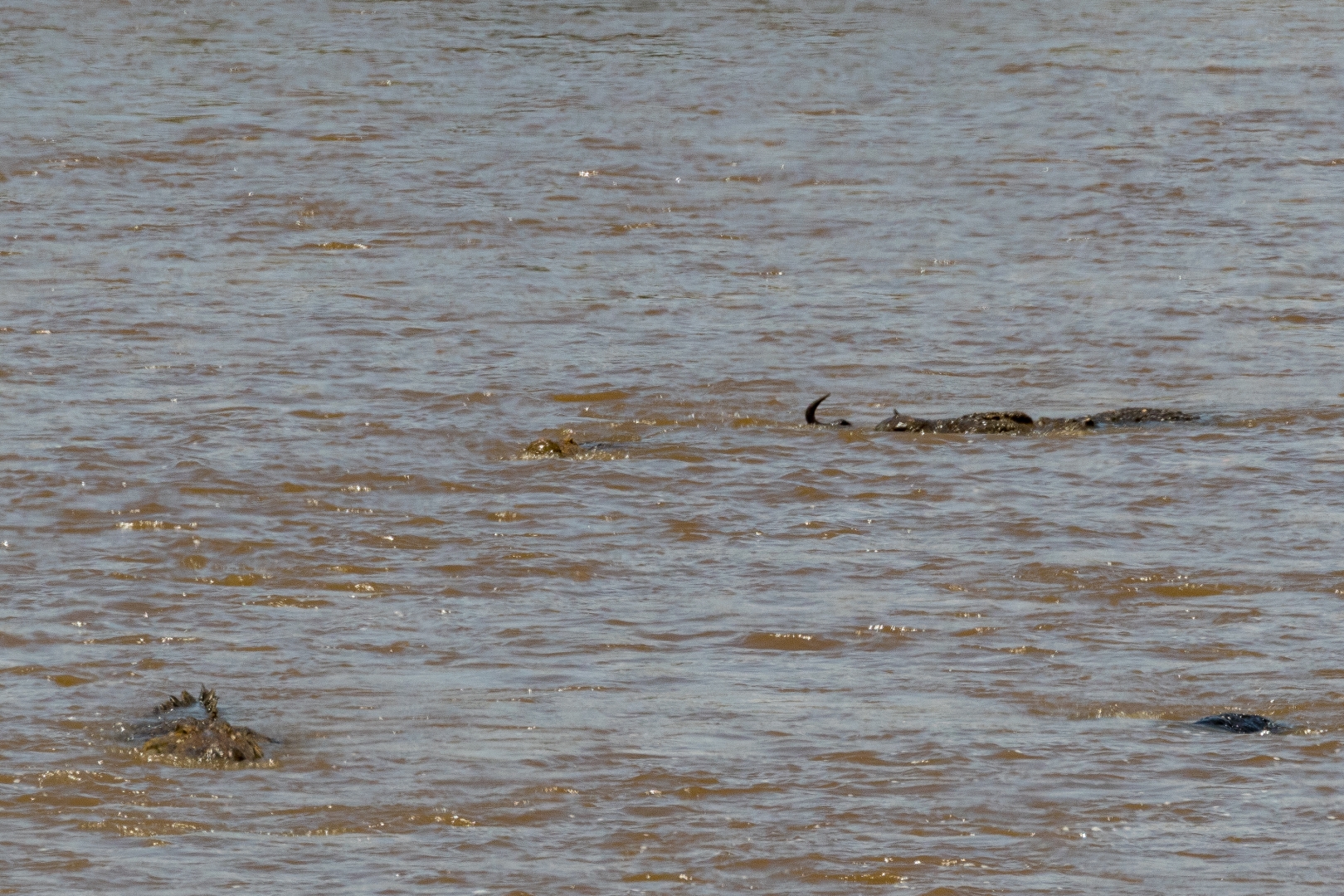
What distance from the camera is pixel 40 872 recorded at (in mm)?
5719

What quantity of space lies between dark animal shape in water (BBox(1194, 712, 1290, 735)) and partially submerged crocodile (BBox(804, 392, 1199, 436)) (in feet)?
10.4

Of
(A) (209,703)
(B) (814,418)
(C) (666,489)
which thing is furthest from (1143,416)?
(A) (209,703)

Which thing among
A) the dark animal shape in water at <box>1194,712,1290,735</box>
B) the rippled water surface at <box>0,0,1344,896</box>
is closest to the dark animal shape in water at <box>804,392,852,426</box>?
the rippled water surface at <box>0,0,1344,896</box>

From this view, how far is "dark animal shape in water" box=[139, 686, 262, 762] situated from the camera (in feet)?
20.7

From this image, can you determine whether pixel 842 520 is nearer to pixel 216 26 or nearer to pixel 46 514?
pixel 46 514

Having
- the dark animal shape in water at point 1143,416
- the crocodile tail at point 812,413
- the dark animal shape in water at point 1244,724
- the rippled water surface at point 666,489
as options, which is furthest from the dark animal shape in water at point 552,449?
the dark animal shape in water at point 1244,724

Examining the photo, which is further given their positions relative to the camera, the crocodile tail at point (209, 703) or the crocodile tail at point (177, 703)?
the crocodile tail at point (177, 703)

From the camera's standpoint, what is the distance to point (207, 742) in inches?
249

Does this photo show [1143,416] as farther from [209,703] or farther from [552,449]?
[209,703]

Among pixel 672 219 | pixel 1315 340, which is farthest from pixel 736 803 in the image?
pixel 672 219

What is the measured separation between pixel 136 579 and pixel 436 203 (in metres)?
6.63

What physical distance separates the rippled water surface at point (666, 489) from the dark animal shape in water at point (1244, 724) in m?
0.10

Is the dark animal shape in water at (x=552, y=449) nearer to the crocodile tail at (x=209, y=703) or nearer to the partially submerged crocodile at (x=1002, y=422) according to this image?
the partially submerged crocodile at (x=1002, y=422)

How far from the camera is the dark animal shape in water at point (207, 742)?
20.7ft
